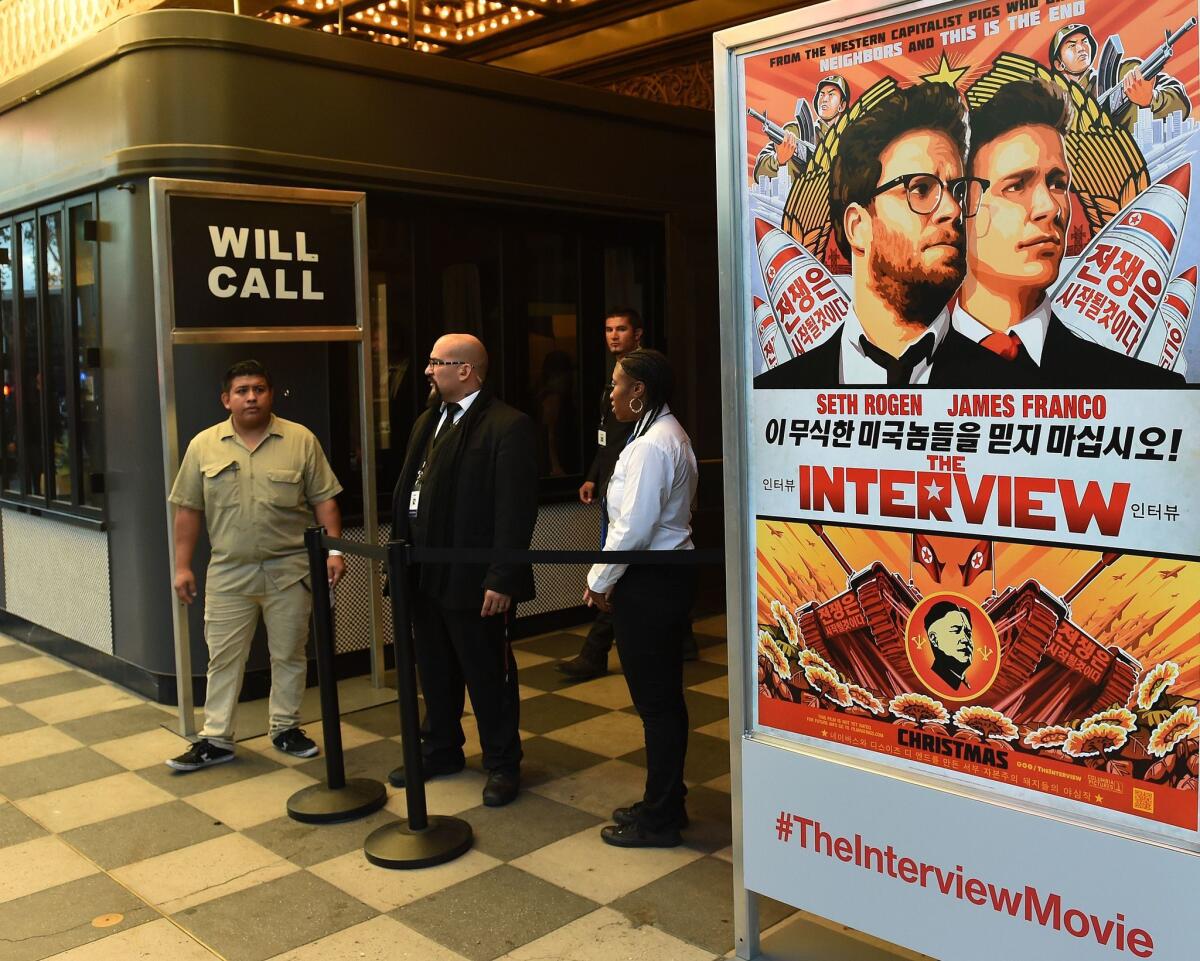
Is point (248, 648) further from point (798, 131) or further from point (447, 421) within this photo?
point (798, 131)

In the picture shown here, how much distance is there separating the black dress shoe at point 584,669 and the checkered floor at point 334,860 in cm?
47

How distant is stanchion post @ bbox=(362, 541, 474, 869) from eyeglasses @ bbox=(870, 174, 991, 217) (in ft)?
6.41

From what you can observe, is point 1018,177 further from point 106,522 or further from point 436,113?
point 106,522

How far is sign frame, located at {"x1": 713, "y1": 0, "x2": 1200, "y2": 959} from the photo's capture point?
2.79 metres

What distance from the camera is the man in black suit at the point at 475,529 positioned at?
4344 mm

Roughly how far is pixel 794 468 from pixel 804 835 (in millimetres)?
929

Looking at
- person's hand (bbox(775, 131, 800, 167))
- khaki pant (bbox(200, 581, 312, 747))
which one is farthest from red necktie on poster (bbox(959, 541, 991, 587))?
khaki pant (bbox(200, 581, 312, 747))

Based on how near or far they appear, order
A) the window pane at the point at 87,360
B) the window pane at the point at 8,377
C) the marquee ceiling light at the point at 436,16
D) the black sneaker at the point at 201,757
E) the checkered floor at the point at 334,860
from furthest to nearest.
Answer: the marquee ceiling light at the point at 436,16, the window pane at the point at 8,377, the window pane at the point at 87,360, the black sneaker at the point at 201,757, the checkered floor at the point at 334,860

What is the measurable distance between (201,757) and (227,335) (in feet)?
5.86

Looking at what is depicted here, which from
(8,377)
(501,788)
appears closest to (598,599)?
(501,788)

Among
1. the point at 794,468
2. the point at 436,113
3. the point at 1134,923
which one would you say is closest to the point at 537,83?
the point at 436,113

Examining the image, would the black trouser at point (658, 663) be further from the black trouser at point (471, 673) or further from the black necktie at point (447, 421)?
the black necktie at point (447, 421)

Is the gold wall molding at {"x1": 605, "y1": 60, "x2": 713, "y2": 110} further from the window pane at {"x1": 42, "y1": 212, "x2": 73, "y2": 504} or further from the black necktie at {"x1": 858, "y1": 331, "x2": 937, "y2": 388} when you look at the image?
the black necktie at {"x1": 858, "y1": 331, "x2": 937, "y2": 388}

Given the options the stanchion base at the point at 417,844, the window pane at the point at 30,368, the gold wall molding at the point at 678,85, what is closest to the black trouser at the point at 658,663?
the stanchion base at the point at 417,844
